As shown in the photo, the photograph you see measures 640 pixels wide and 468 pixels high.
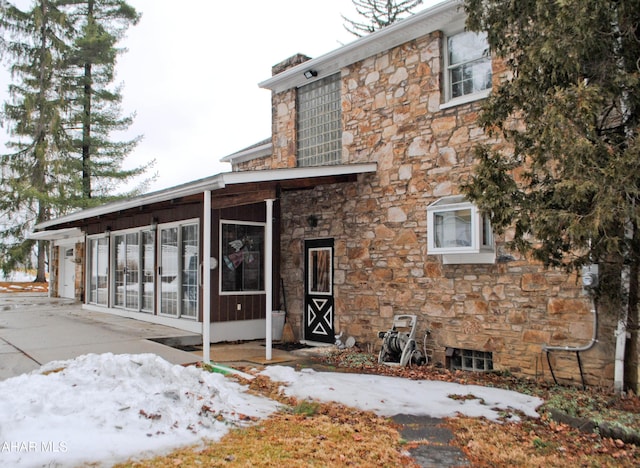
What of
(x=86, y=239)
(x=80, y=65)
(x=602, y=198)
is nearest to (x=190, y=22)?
(x=80, y=65)

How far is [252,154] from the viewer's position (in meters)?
13.1

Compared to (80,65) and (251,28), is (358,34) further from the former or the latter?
(80,65)

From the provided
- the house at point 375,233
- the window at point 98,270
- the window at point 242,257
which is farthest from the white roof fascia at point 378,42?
the window at point 98,270

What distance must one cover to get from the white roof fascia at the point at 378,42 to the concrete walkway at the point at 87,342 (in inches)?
215

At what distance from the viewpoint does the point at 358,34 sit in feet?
93.5

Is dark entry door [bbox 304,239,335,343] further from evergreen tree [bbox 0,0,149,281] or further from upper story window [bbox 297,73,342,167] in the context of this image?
evergreen tree [bbox 0,0,149,281]

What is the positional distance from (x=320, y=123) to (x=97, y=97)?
18223 millimetres

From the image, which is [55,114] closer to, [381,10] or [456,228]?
[381,10]

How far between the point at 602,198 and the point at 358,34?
2629cm

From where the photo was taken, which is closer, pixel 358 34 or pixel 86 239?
pixel 86 239

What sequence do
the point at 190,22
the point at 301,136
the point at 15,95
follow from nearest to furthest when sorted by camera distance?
the point at 301,136 < the point at 190,22 < the point at 15,95

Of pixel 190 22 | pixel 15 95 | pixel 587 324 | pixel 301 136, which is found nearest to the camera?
pixel 587 324

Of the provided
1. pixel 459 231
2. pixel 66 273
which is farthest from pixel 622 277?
pixel 66 273

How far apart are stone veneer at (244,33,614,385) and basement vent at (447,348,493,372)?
0.61ft
